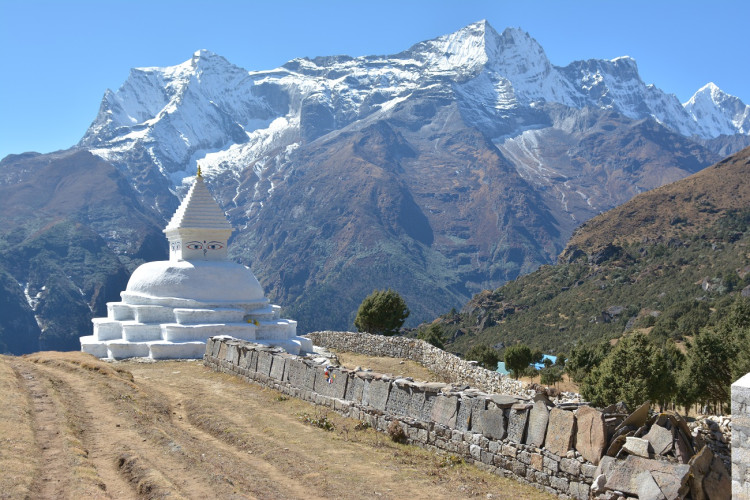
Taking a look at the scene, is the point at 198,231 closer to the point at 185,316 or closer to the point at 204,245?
the point at 204,245

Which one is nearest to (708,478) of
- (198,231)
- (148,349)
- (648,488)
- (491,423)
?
(648,488)

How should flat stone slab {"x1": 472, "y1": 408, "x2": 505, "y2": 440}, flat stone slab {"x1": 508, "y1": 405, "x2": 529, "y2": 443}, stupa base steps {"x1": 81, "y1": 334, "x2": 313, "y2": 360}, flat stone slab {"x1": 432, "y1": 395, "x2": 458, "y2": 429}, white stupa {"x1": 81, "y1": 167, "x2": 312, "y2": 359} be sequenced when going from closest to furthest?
flat stone slab {"x1": 508, "y1": 405, "x2": 529, "y2": 443} → flat stone slab {"x1": 472, "y1": 408, "x2": 505, "y2": 440} → flat stone slab {"x1": 432, "y1": 395, "x2": 458, "y2": 429} → stupa base steps {"x1": 81, "y1": 334, "x2": 313, "y2": 360} → white stupa {"x1": 81, "y1": 167, "x2": 312, "y2": 359}

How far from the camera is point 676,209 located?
82375 millimetres

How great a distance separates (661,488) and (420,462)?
406cm

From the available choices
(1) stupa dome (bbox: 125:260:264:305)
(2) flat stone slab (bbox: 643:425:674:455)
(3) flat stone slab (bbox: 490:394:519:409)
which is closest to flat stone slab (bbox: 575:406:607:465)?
(2) flat stone slab (bbox: 643:425:674:455)

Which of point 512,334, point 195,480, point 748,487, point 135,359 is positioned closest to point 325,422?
point 195,480

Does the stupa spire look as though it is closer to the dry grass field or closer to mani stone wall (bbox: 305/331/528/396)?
mani stone wall (bbox: 305/331/528/396)

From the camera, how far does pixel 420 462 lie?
1126 centimetres

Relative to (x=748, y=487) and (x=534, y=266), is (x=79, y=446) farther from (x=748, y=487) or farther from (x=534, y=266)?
(x=534, y=266)

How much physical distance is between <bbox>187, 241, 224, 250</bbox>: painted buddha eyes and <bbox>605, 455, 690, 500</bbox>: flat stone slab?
26211 mm

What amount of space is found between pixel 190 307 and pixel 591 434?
72.5ft

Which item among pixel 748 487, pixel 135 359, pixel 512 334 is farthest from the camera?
pixel 512 334

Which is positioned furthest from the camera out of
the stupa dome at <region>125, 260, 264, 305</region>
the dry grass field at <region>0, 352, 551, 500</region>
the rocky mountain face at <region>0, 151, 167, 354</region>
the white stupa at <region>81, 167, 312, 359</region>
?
the rocky mountain face at <region>0, 151, 167, 354</region>

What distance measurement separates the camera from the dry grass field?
9.18 m
